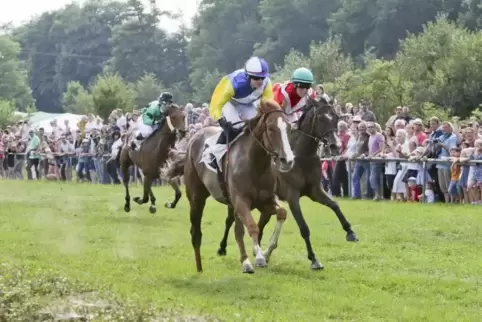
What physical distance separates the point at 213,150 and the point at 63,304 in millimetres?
3533

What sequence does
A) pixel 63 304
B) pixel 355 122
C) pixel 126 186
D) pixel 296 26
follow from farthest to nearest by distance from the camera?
pixel 296 26, pixel 355 122, pixel 126 186, pixel 63 304

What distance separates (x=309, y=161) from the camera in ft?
40.2

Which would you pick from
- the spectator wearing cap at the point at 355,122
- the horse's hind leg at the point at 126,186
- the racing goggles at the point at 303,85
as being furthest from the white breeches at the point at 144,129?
the racing goggles at the point at 303,85

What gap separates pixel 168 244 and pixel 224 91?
3731 millimetres

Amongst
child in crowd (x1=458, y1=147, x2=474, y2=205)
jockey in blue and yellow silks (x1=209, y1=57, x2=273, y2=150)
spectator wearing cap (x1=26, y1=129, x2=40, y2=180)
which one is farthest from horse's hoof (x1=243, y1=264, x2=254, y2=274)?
spectator wearing cap (x1=26, y1=129, x2=40, y2=180)

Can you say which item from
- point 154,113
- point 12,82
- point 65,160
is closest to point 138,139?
point 154,113

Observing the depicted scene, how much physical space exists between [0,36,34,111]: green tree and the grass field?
279 ft

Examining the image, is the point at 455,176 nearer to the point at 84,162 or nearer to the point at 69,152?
the point at 84,162

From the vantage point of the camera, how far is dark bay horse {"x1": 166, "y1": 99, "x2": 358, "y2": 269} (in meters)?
12.1

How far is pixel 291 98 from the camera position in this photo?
40.9 ft

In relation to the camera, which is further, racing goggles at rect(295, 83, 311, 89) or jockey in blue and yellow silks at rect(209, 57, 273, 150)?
racing goggles at rect(295, 83, 311, 89)

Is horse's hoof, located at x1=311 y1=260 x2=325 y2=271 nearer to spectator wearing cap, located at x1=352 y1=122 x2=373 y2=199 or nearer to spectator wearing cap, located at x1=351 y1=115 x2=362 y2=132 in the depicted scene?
spectator wearing cap, located at x1=352 y1=122 x2=373 y2=199

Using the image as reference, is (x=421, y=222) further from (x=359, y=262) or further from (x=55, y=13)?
(x=55, y=13)

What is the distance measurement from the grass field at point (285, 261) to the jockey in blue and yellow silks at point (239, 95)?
1.71m
